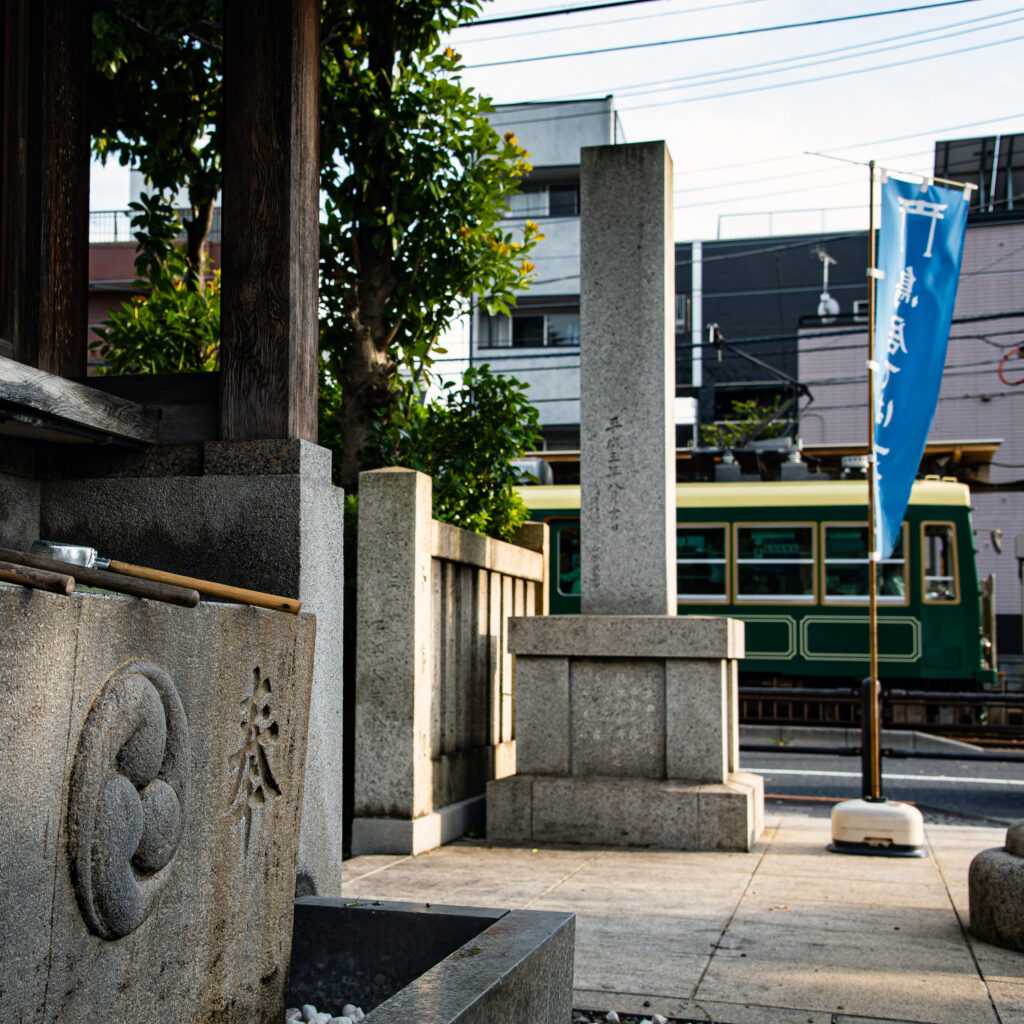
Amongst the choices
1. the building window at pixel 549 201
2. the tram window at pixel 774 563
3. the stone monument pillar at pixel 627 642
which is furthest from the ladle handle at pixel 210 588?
the building window at pixel 549 201

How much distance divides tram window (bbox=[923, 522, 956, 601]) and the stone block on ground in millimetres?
15015

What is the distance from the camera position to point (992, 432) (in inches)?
1101

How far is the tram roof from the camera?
1670 cm

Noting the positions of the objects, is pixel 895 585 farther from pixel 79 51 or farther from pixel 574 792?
pixel 79 51

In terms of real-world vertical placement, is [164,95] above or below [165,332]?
above

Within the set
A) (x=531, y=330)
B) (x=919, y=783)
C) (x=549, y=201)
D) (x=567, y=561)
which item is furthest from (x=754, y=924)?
(x=549, y=201)

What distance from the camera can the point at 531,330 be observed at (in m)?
31.3

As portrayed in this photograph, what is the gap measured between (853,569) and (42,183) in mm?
14710

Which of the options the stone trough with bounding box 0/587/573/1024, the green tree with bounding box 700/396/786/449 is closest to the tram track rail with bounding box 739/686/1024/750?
the stone trough with bounding box 0/587/573/1024

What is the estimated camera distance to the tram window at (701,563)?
17312 mm

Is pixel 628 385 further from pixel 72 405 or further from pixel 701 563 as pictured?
pixel 701 563

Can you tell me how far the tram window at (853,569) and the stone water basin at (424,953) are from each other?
47.0 feet

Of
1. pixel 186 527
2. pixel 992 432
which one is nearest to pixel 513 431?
pixel 186 527

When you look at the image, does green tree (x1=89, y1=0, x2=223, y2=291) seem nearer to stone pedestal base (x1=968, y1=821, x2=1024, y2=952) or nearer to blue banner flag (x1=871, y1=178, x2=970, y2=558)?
blue banner flag (x1=871, y1=178, x2=970, y2=558)
